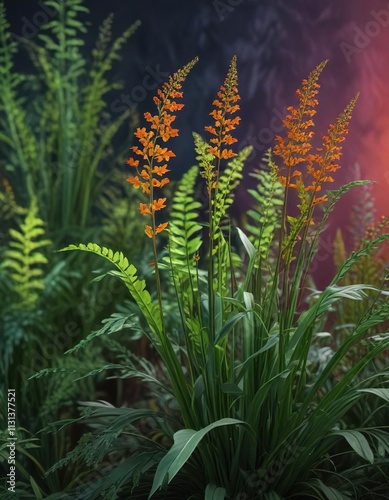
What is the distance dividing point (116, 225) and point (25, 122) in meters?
0.41

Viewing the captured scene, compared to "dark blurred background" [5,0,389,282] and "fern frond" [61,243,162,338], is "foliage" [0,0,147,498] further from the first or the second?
"fern frond" [61,243,162,338]

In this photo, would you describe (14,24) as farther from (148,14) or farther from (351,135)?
(351,135)

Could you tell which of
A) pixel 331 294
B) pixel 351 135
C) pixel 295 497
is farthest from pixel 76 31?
pixel 295 497

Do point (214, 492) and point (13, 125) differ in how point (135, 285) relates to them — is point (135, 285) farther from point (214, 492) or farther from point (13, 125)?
point (13, 125)

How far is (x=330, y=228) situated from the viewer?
8.59ft

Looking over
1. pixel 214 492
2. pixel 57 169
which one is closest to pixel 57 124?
pixel 57 169
